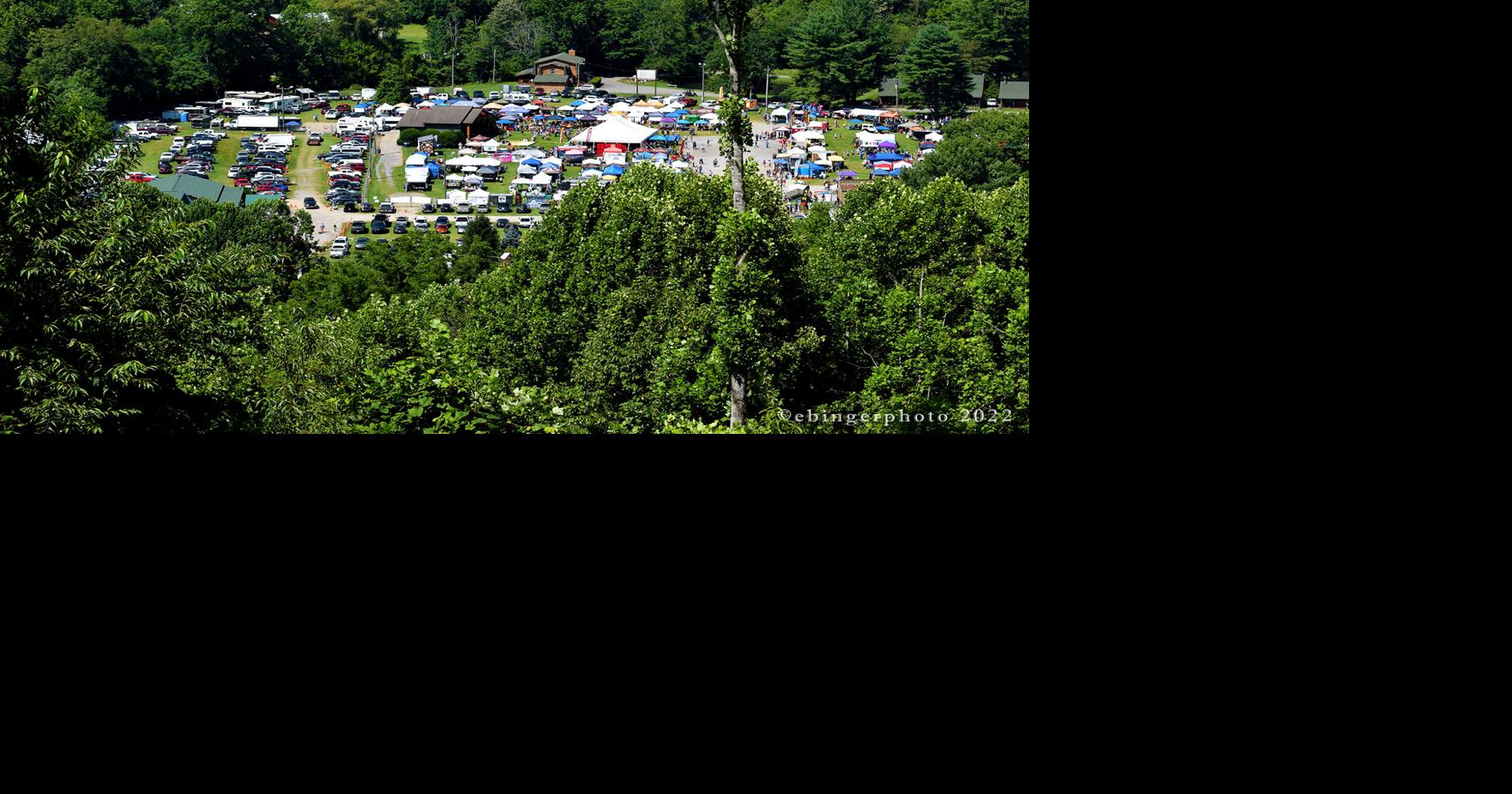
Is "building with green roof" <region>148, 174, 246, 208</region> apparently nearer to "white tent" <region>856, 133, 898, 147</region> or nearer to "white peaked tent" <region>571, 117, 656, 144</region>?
"white peaked tent" <region>571, 117, 656, 144</region>

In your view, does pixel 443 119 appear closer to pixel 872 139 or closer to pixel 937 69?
pixel 872 139

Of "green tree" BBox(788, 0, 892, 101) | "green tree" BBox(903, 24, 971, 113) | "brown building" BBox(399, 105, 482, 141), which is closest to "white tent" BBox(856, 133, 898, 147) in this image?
"green tree" BBox(903, 24, 971, 113)

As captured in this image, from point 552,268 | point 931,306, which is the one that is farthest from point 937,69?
point 552,268

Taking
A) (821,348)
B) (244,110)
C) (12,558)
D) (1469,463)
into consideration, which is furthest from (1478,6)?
(244,110)

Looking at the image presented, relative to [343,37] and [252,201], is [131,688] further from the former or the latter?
[252,201]

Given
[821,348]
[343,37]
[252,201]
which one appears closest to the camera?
[821,348]
